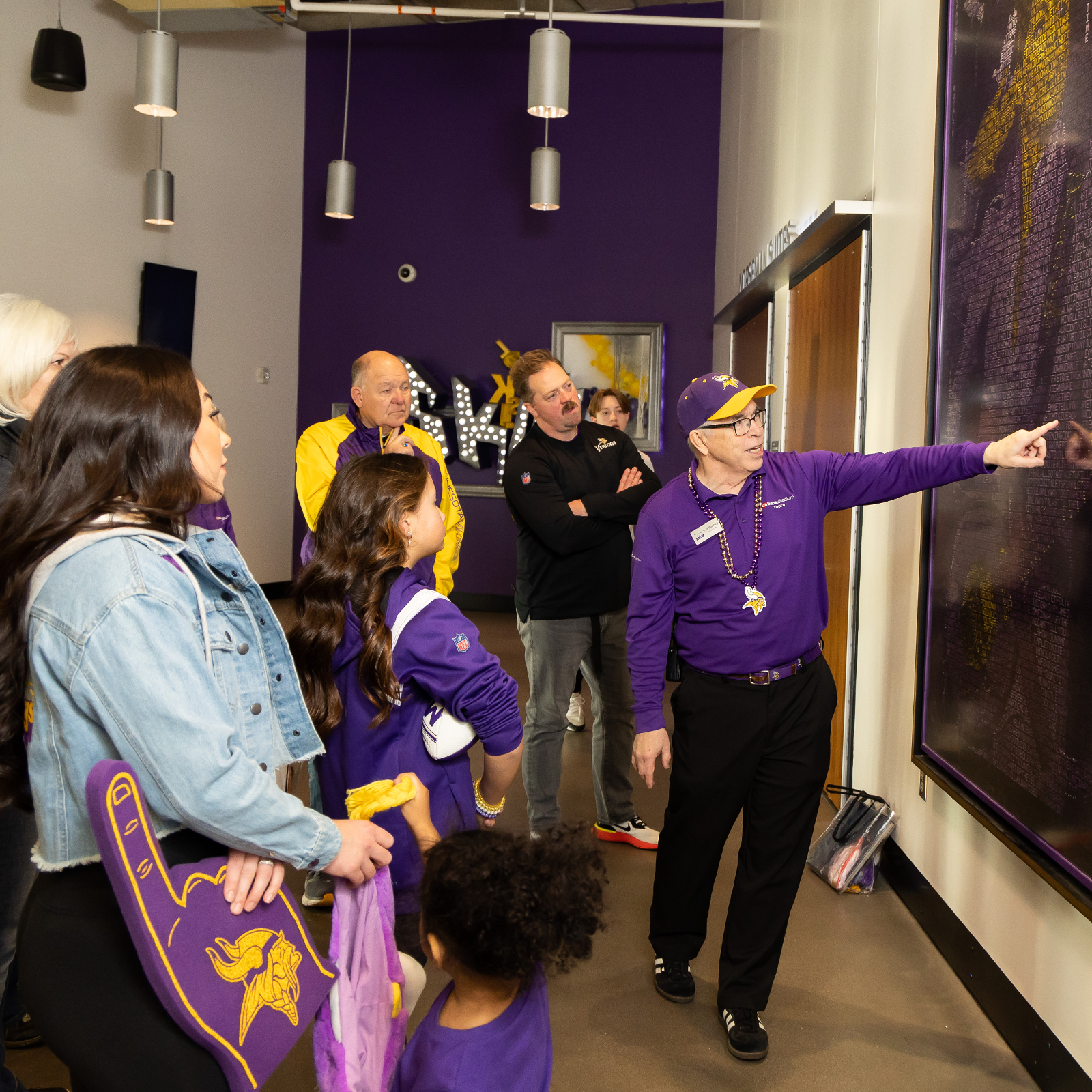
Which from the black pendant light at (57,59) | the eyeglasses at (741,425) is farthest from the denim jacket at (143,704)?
the black pendant light at (57,59)

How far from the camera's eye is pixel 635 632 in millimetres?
2457

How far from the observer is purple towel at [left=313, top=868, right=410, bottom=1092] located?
1389 mm

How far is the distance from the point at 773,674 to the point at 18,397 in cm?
177

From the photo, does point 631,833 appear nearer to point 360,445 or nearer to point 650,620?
point 650,620

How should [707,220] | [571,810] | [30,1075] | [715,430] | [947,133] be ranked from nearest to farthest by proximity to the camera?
[30,1075]
[715,430]
[947,133]
[571,810]
[707,220]

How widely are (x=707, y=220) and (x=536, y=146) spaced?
5.40 ft

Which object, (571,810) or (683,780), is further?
(571,810)

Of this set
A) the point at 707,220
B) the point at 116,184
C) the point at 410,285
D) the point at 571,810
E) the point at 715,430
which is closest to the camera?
the point at 715,430

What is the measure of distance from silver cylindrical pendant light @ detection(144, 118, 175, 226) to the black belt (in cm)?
644

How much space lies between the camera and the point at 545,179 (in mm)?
7211

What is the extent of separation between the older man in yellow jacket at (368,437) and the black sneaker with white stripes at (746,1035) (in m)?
1.55

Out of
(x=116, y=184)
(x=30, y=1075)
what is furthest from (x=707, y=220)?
(x=30, y=1075)

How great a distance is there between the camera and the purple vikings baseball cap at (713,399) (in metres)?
2.32

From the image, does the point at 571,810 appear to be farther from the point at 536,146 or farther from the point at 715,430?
the point at 536,146
